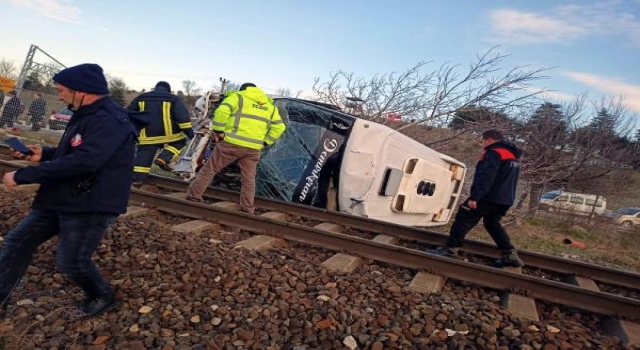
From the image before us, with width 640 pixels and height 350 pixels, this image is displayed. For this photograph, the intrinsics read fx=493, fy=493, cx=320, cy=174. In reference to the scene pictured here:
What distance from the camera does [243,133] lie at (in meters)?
6.09

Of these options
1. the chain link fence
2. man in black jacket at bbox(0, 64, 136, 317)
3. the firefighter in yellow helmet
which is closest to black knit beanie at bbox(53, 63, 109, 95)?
man in black jacket at bbox(0, 64, 136, 317)

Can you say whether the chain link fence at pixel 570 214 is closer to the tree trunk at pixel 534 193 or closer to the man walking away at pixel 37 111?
the tree trunk at pixel 534 193

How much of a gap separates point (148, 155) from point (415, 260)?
153 inches

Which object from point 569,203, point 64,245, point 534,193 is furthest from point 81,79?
point 569,203

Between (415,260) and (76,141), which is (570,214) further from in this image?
(76,141)

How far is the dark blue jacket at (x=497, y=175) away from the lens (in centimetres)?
529

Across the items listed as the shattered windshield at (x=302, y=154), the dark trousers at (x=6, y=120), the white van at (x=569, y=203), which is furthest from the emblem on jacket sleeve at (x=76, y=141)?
the white van at (x=569, y=203)

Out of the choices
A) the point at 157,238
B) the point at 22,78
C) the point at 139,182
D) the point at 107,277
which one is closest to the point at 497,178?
the point at 157,238

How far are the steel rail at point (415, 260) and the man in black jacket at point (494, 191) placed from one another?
942 millimetres

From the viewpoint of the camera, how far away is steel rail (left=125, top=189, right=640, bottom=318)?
4.14 meters

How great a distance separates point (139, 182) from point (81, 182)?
14.0 feet

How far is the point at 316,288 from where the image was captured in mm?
3793

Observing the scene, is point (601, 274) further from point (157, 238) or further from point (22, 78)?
point (22, 78)

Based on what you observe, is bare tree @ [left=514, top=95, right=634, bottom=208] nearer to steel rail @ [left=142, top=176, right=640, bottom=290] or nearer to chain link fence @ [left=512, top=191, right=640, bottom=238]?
chain link fence @ [left=512, top=191, right=640, bottom=238]
